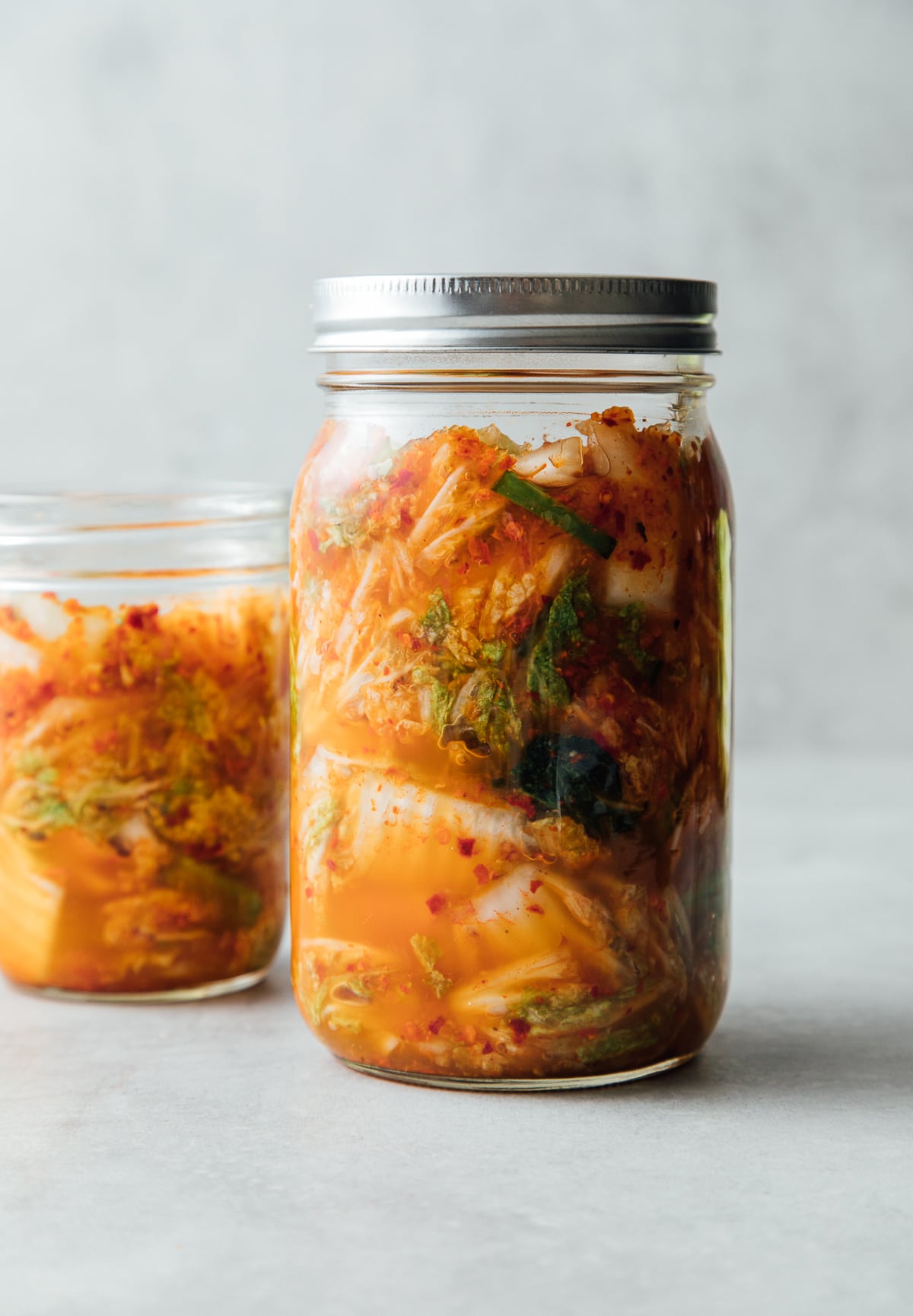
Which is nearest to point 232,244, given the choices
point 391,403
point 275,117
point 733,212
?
point 275,117

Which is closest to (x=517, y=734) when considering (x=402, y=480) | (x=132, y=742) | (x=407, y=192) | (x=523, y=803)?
(x=523, y=803)

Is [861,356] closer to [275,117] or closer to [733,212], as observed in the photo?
[733,212]

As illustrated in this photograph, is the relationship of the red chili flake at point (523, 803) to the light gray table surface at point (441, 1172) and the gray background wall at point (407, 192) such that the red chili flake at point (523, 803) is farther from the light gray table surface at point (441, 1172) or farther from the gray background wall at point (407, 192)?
the gray background wall at point (407, 192)

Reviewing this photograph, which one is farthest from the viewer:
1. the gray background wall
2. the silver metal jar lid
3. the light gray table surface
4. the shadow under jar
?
the gray background wall

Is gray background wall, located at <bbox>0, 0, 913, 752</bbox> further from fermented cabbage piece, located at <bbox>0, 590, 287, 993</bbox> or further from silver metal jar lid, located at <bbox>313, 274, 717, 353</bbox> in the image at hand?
silver metal jar lid, located at <bbox>313, 274, 717, 353</bbox>

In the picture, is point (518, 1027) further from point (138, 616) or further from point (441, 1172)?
point (138, 616)

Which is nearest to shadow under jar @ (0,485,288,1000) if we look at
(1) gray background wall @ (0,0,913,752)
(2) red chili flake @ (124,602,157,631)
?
(2) red chili flake @ (124,602,157,631)

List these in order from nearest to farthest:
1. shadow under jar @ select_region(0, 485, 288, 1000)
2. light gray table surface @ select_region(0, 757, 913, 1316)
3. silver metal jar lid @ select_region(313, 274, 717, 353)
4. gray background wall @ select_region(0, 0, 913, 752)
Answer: light gray table surface @ select_region(0, 757, 913, 1316) → silver metal jar lid @ select_region(313, 274, 717, 353) → shadow under jar @ select_region(0, 485, 288, 1000) → gray background wall @ select_region(0, 0, 913, 752)

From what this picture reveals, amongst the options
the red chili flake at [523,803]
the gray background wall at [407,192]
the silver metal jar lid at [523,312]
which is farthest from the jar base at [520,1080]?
the gray background wall at [407,192]
